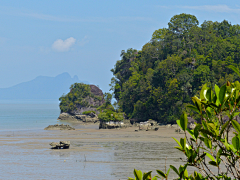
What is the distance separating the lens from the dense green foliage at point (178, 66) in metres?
48.7

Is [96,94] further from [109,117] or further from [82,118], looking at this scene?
[109,117]

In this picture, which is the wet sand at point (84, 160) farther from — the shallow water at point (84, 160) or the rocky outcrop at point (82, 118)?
the rocky outcrop at point (82, 118)

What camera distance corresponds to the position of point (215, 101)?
317 centimetres

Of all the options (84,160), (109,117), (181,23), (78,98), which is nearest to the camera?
(84,160)

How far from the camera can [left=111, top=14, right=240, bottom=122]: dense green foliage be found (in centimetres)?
4869

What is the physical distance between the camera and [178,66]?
5125 cm

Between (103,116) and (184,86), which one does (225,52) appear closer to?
(184,86)

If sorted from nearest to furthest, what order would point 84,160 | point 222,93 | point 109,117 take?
point 222,93 < point 84,160 < point 109,117

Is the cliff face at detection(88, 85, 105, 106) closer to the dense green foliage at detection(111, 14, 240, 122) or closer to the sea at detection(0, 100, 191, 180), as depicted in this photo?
the dense green foliage at detection(111, 14, 240, 122)

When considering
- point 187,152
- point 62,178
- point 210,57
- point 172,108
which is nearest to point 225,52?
point 210,57

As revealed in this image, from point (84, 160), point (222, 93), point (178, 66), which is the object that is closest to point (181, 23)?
point (178, 66)

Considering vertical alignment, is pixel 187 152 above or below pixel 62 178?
above

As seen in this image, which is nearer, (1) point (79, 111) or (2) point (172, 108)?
(2) point (172, 108)

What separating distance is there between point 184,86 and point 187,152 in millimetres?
46504
